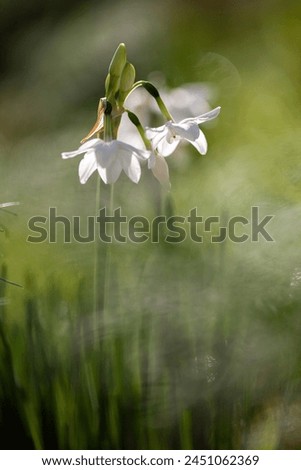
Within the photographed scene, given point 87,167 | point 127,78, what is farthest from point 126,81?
point 87,167

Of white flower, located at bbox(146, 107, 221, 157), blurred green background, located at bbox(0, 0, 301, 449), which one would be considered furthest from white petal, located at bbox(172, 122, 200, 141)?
blurred green background, located at bbox(0, 0, 301, 449)

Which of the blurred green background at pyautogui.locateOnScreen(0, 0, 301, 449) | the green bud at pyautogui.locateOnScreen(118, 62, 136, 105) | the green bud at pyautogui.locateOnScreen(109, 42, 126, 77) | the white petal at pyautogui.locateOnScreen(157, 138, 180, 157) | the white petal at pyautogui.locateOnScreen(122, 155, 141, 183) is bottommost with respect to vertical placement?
the blurred green background at pyautogui.locateOnScreen(0, 0, 301, 449)

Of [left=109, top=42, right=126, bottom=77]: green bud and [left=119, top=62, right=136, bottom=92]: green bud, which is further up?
[left=109, top=42, right=126, bottom=77]: green bud

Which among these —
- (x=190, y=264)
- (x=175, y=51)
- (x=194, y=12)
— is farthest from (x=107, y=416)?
(x=194, y=12)

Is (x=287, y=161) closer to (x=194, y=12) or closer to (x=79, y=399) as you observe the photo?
(x=79, y=399)

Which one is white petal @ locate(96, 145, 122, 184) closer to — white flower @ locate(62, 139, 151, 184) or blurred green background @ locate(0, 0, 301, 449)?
white flower @ locate(62, 139, 151, 184)

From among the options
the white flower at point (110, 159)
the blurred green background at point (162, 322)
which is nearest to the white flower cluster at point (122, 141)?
the white flower at point (110, 159)

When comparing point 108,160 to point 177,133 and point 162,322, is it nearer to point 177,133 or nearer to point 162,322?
point 177,133

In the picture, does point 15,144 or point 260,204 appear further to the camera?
point 15,144
